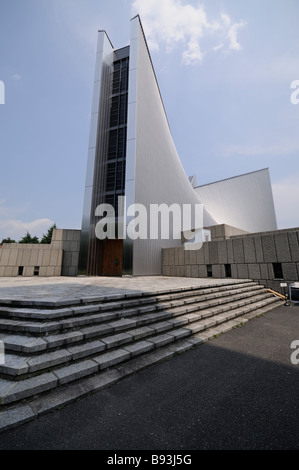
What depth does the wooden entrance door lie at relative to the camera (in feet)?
43.9

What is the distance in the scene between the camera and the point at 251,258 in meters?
9.52

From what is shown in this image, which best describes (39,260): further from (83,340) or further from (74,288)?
(83,340)

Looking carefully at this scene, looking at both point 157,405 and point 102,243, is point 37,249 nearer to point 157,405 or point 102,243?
point 102,243

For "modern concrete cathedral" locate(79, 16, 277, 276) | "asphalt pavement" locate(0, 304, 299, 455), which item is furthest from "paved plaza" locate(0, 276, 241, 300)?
"modern concrete cathedral" locate(79, 16, 277, 276)

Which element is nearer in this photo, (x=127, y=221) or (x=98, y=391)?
(x=98, y=391)

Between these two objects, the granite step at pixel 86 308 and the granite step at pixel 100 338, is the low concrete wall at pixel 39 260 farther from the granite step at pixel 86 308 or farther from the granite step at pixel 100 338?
the granite step at pixel 100 338

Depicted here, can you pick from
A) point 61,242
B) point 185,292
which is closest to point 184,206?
point 61,242

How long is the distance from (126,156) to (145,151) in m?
2.07

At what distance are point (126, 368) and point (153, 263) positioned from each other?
35.1 feet

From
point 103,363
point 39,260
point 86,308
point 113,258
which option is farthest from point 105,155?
point 103,363

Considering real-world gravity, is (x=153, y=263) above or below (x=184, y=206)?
below

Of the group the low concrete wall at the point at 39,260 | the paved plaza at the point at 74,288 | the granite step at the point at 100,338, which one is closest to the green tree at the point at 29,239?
the low concrete wall at the point at 39,260

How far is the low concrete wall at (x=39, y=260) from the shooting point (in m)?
12.7
